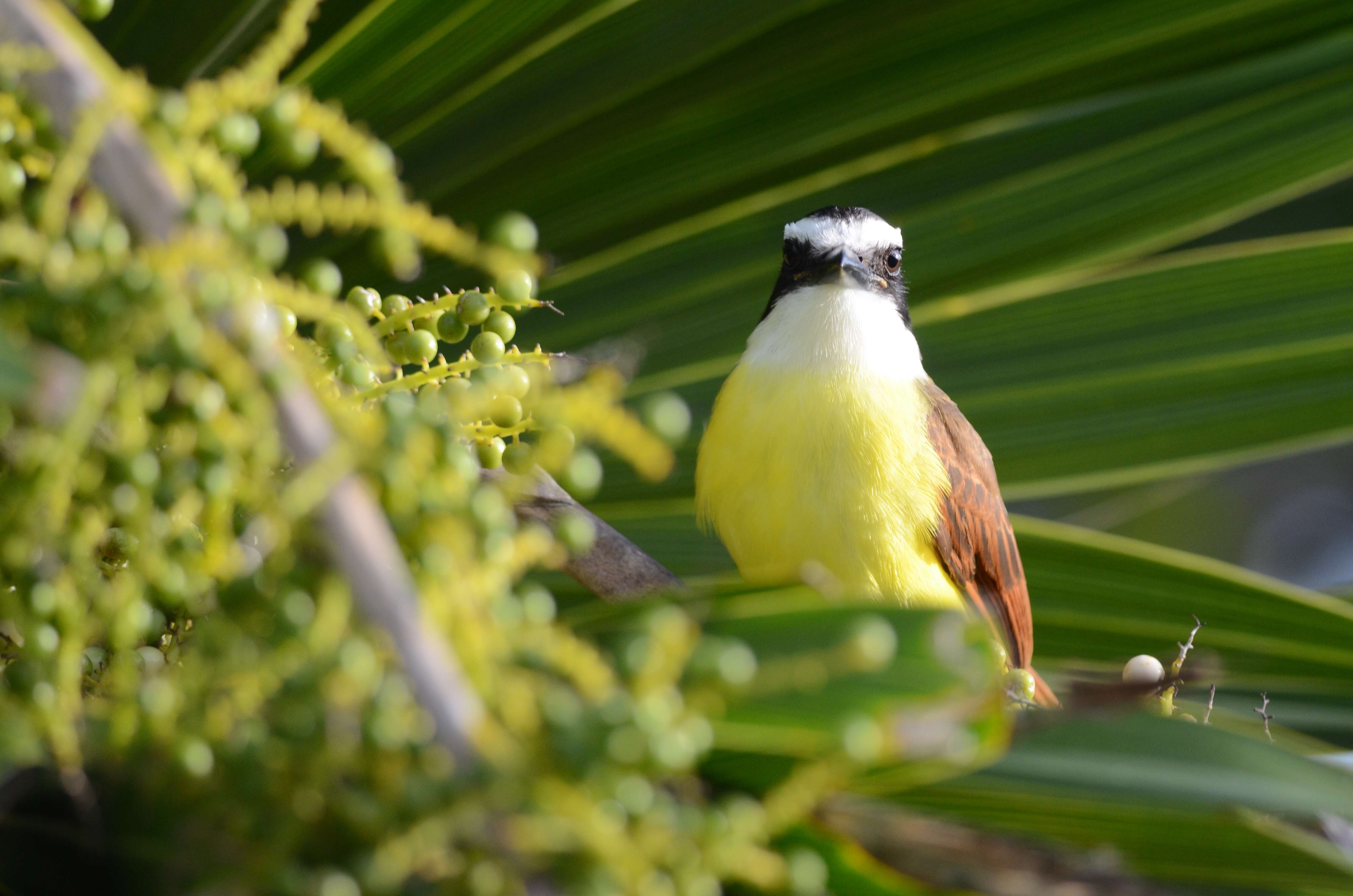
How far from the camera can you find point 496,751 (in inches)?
15.7

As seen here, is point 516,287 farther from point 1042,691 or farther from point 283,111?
point 1042,691

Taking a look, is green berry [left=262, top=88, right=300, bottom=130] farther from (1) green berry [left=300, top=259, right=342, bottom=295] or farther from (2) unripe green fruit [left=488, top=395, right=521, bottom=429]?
(2) unripe green fruit [left=488, top=395, right=521, bottom=429]

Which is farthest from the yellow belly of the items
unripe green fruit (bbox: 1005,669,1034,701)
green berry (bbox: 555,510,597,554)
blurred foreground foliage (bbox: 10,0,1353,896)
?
green berry (bbox: 555,510,597,554)

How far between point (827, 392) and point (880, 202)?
310 millimetres

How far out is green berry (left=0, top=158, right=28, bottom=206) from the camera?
0.44 meters

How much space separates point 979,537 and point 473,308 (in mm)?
1307

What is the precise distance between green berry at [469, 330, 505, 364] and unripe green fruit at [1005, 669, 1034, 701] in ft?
1.69

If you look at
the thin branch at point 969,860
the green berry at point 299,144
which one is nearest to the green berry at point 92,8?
the green berry at point 299,144

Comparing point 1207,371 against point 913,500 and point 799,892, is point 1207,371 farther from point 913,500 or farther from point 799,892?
point 799,892

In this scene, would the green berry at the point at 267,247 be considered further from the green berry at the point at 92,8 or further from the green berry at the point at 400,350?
the green berry at the point at 400,350

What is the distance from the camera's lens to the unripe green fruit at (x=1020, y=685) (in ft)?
3.59

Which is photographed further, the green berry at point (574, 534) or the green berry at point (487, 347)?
the green berry at point (487, 347)

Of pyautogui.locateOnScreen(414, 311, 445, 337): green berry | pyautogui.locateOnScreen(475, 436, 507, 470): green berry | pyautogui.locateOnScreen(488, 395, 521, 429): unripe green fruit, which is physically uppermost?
pyautogui.locateOnScreen(414, 311, 445, 337): green berry

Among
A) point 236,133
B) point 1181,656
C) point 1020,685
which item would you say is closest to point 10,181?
point 236,133
